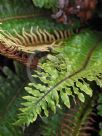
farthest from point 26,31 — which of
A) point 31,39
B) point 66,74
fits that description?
point 66,74

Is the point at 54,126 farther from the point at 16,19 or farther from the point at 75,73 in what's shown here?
the point at 16,19

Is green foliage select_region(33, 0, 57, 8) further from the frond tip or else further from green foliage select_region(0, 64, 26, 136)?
green foliage select_region(0, 64, 26, 136)

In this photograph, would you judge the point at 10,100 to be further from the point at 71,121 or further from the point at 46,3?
the point at 46,3

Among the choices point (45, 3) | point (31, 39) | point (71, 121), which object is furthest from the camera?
point (45, 3)

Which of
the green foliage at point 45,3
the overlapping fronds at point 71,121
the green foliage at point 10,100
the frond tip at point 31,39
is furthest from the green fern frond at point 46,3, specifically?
the overlapping fronds at point 71,121

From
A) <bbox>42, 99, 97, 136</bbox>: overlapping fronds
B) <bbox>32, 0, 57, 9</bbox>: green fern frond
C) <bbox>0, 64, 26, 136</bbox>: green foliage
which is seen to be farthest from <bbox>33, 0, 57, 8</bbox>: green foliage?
<bbox>42, 99, 97, 136</bbox>: overlapping fronds

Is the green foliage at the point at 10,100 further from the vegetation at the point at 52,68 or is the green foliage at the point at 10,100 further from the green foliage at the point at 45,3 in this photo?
the green foliage at the point at 45,3
